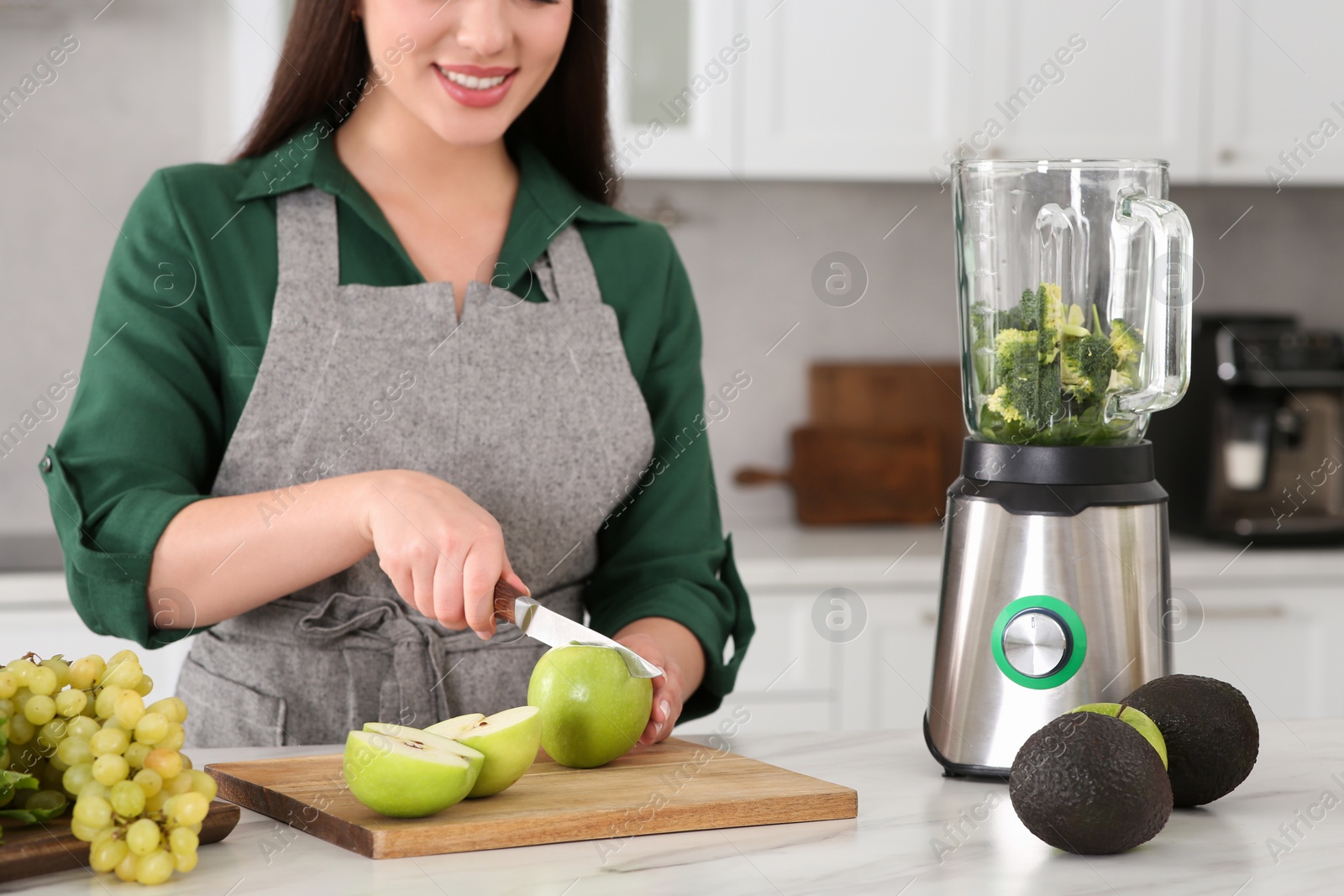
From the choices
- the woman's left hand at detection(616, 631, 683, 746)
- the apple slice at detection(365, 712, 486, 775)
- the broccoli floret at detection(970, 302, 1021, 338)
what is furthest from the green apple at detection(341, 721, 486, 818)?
the broccoli floret at detection(970, 302, 1021, 338)

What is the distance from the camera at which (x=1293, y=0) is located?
2477mm

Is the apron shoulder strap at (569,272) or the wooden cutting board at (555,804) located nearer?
the wooden cutting board at (555,804)

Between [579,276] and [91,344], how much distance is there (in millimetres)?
420

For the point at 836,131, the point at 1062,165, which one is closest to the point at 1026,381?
the point at 1062,165

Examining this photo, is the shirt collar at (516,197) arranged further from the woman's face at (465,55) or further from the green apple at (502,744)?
the green apple at (502,744)

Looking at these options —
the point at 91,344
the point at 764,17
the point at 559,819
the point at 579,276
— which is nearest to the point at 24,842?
the point at 559,819

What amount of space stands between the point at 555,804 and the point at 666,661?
263mm

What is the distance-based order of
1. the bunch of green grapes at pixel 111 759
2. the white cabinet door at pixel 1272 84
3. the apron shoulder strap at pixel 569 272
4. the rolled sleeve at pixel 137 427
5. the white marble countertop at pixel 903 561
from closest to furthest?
1. the bunch of green grapes at pixel 111 759
2. the rolled sleeve at pixel 137 427
3. the apron shoulder strap at pixel 569 272
4. the white marble countertop at pixel 903 561
5. the white cabinet door at pixel 1272 84

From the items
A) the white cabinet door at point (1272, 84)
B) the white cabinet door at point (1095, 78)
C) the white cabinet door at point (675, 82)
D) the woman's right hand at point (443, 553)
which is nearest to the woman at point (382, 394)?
the woman's right hand at point (443, 553)

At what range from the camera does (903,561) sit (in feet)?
7.30

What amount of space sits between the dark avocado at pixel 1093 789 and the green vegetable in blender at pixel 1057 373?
0.73 feet

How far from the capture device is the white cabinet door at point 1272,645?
7.50 ft

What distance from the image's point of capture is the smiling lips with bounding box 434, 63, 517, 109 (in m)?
1.11

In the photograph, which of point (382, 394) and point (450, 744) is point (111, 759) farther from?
point (382, 394)
